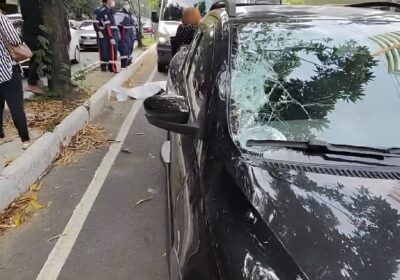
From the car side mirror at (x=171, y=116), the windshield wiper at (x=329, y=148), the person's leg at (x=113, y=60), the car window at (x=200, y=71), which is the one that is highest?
the car window at (x=200, y=71)

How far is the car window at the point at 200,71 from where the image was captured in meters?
2.71

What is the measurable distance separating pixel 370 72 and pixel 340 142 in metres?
0.62

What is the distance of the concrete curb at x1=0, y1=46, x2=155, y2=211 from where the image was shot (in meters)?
4.34

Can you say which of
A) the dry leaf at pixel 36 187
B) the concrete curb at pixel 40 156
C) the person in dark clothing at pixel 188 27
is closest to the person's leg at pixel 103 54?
the concrete curb at pixel 40 156

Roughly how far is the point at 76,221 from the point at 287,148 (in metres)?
2.30

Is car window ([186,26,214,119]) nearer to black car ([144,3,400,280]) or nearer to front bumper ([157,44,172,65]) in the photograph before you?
black car ([144,3,400,280])

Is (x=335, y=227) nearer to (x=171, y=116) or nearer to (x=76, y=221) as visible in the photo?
(x=171, y=116)

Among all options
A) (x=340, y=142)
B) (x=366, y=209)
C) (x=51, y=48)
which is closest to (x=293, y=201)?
(x=366, y=209)

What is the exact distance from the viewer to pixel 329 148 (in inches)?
89.8

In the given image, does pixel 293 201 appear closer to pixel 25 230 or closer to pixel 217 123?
pixel 217 123

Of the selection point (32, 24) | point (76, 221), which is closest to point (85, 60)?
point (32, 24)

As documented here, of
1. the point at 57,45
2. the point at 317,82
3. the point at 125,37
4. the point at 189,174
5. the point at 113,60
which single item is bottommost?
the point at 113,60

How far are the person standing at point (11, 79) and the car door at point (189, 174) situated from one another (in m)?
2.42

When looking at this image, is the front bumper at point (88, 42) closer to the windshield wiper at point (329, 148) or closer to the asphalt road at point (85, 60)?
the asphalt road at point (85, 60)
